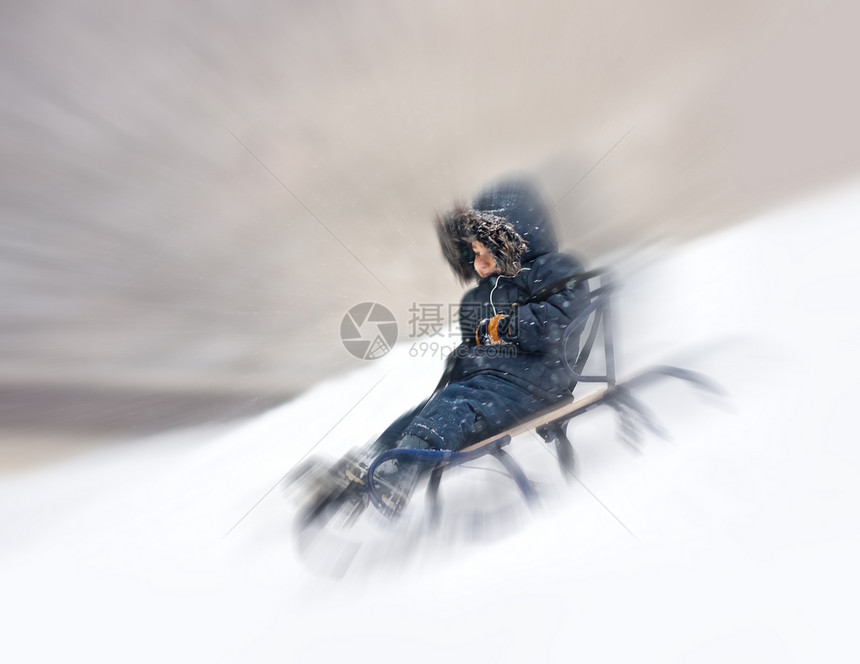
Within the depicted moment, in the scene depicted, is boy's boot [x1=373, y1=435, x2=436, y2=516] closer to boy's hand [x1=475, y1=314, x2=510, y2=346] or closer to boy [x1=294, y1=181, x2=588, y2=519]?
boy [x1=294, y1=181, x2=588, y2=519]

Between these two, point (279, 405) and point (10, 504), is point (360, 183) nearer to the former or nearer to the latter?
point (279, 405)

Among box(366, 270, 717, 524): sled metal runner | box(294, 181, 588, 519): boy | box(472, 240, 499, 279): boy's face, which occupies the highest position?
box(472, 240, 499, 279): boy's face

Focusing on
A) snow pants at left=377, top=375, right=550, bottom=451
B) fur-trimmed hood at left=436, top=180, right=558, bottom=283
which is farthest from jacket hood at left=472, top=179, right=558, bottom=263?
snow pants at left=377, top=375, right=550, bottom=451

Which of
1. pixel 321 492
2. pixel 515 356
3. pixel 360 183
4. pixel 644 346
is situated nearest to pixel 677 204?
pixel 644 346

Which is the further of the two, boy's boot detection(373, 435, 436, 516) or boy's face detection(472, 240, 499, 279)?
boy's face detection(472, 240, 499, 279)

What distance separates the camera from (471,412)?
1.48 feet

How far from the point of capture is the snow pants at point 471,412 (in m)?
0.43

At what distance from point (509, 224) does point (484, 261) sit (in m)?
0.05

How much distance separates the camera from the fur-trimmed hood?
52 centimetres

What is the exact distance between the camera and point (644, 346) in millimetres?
533

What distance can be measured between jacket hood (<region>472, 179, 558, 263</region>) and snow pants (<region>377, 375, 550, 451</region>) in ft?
0.49

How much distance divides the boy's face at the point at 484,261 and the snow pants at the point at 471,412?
0.41 ft

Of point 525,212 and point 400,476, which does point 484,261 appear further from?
point 400,476

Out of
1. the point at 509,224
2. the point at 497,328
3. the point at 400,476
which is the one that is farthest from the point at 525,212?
the point at 400,476
